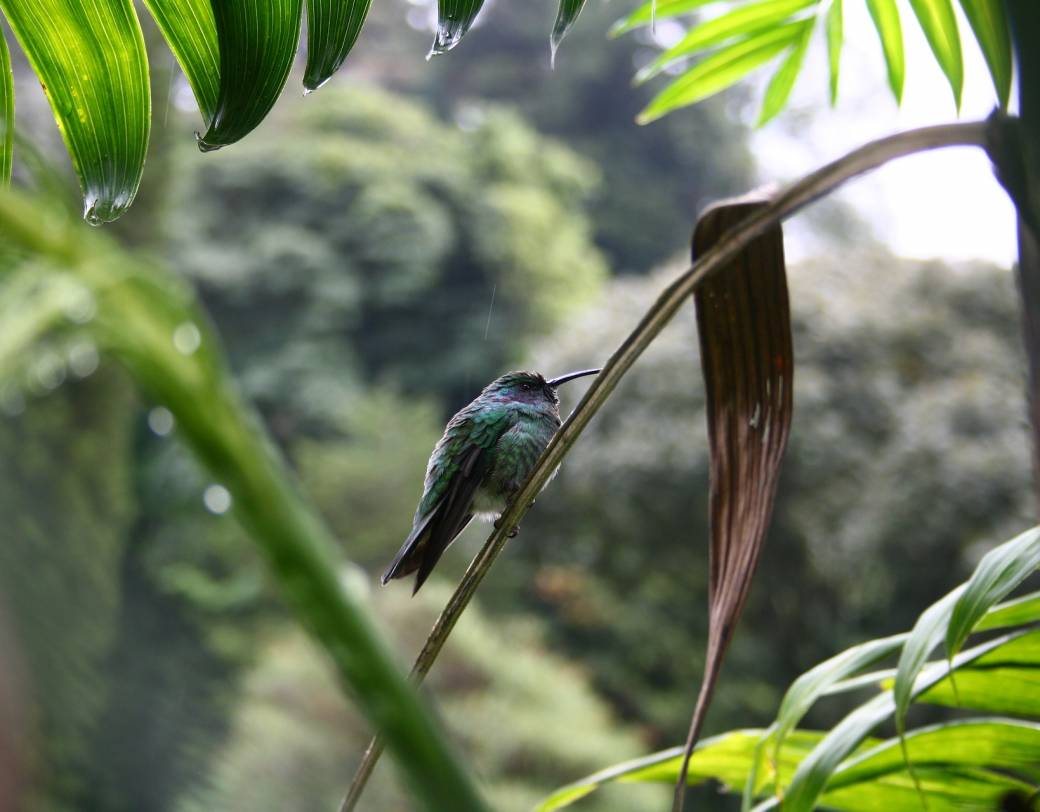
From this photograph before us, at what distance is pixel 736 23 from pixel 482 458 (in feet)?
1.84

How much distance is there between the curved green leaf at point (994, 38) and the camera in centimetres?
58

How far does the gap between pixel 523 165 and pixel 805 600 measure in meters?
7.80

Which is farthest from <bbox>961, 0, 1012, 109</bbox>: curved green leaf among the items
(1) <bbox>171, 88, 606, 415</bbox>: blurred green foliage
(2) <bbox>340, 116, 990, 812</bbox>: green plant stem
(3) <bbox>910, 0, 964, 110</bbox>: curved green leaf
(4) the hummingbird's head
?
(1) <bbox>171, 88, 606, 415</bbox>: blurred green foliage

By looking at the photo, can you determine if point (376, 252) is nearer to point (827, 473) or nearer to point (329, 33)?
point (827, 473)

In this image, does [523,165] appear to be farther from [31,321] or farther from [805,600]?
[31,321]

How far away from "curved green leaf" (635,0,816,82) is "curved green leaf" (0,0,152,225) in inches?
18.0

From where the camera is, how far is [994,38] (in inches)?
23.3

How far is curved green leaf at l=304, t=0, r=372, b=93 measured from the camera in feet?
2.17

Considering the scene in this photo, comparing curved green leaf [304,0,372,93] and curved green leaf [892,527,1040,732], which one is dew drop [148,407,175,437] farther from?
curved green leaf [892,527,1040,732]

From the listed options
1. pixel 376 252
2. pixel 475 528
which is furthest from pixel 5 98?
pixel 376 252

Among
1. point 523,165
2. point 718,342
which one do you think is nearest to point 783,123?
point 523,165

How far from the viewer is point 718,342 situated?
668 mm

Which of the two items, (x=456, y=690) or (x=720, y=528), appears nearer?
(x=720, y=528)

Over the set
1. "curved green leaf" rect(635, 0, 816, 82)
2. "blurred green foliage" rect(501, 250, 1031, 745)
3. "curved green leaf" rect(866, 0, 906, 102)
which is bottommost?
"blurred green foliage" rect(501, 250, 1031, 745)
